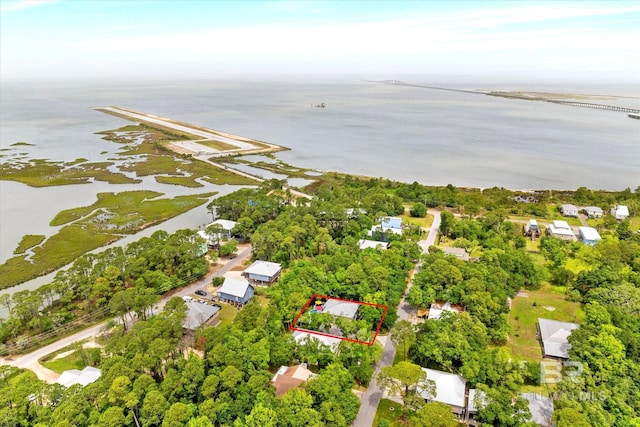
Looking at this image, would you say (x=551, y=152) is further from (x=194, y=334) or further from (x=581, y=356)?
(x=194, y=334)

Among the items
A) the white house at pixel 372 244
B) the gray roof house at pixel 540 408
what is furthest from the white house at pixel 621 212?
the gray roof house at pixel 540 408

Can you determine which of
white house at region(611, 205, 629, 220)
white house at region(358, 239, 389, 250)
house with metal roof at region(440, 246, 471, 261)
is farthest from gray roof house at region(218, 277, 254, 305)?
white house at region(611, 205, 629, 220)

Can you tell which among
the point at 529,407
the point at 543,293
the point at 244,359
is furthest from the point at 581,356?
the point at 244,359

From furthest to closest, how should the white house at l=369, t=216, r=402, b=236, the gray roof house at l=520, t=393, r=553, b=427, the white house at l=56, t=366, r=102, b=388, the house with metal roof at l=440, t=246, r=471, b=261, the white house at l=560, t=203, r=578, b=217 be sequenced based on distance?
1. the white house at l=560, t=203, r=578, b=217
2. the white house at l=369, t=216, r=402, b=236
3. the house with metal roof at l=440, t=246, r=471, b=261
4. the white house at l=56, t=366, r=102, b=388
5. the gray roof house at l=520, t=393, r=553, b=427

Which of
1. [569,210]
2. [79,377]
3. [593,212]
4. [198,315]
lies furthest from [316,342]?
[593,212]

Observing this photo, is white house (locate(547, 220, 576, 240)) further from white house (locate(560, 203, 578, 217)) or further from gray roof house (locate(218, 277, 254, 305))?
gray roof house (locate(218, 277, 254, 305))

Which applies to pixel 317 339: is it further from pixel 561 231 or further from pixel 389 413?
pixel 561 231

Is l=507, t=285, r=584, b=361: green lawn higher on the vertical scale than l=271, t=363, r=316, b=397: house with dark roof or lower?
lower

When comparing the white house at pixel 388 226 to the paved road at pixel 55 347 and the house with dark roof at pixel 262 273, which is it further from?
the paved road at pixel 55 347
